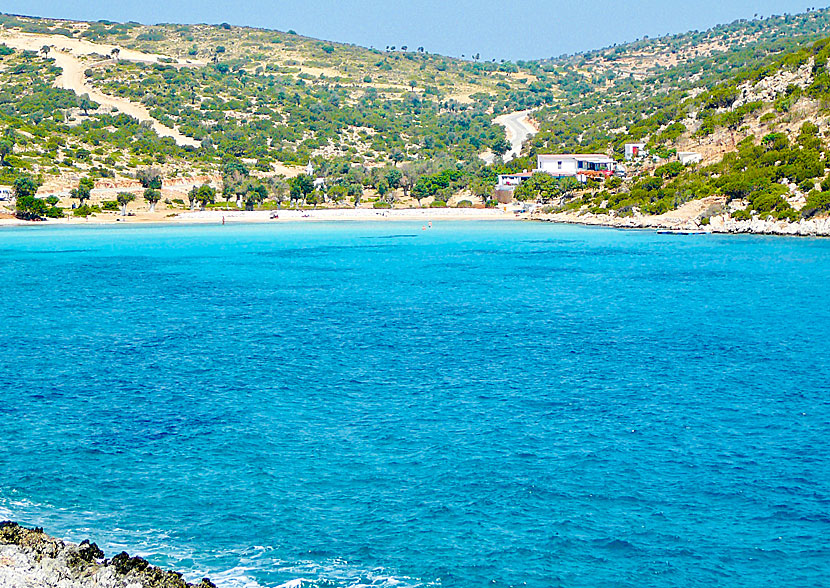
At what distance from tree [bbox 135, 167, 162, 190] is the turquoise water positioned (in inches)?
3040

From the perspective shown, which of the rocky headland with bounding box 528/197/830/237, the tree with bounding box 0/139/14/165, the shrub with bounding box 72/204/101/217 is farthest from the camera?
the tree with bounding box 0/139/14/165

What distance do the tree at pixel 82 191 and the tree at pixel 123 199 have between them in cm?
412

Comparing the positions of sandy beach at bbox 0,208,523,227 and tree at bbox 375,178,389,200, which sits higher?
tree at bbox 375,178,389,200

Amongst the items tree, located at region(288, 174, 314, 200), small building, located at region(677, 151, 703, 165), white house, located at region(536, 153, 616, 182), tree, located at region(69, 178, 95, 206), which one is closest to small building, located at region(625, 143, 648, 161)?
white house, located at region(536, 153, 616, 182)

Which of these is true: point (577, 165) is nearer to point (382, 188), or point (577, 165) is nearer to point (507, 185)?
point (507, 185)

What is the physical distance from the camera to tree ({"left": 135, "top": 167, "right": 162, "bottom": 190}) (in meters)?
130

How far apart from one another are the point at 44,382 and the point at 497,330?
842 inches

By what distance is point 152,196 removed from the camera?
407 ft

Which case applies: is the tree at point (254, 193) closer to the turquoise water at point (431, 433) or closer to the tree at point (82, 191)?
the tree at point (82, 191)

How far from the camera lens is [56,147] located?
450 ft

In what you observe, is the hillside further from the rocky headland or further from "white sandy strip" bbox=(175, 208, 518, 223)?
"white sandy strip" bbox=(175, 208, 518, 223)

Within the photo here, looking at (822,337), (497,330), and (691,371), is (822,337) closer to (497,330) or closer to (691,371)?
(691,371)

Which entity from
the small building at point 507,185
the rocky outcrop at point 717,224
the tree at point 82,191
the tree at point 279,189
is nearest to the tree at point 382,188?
the tree at point 279,189

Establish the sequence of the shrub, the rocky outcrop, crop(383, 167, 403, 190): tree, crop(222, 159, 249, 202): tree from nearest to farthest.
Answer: the rocky outcrop
the shrub
crop(222, 159, 249, 202): tree
crop(383, 167, 403, 190): tree
